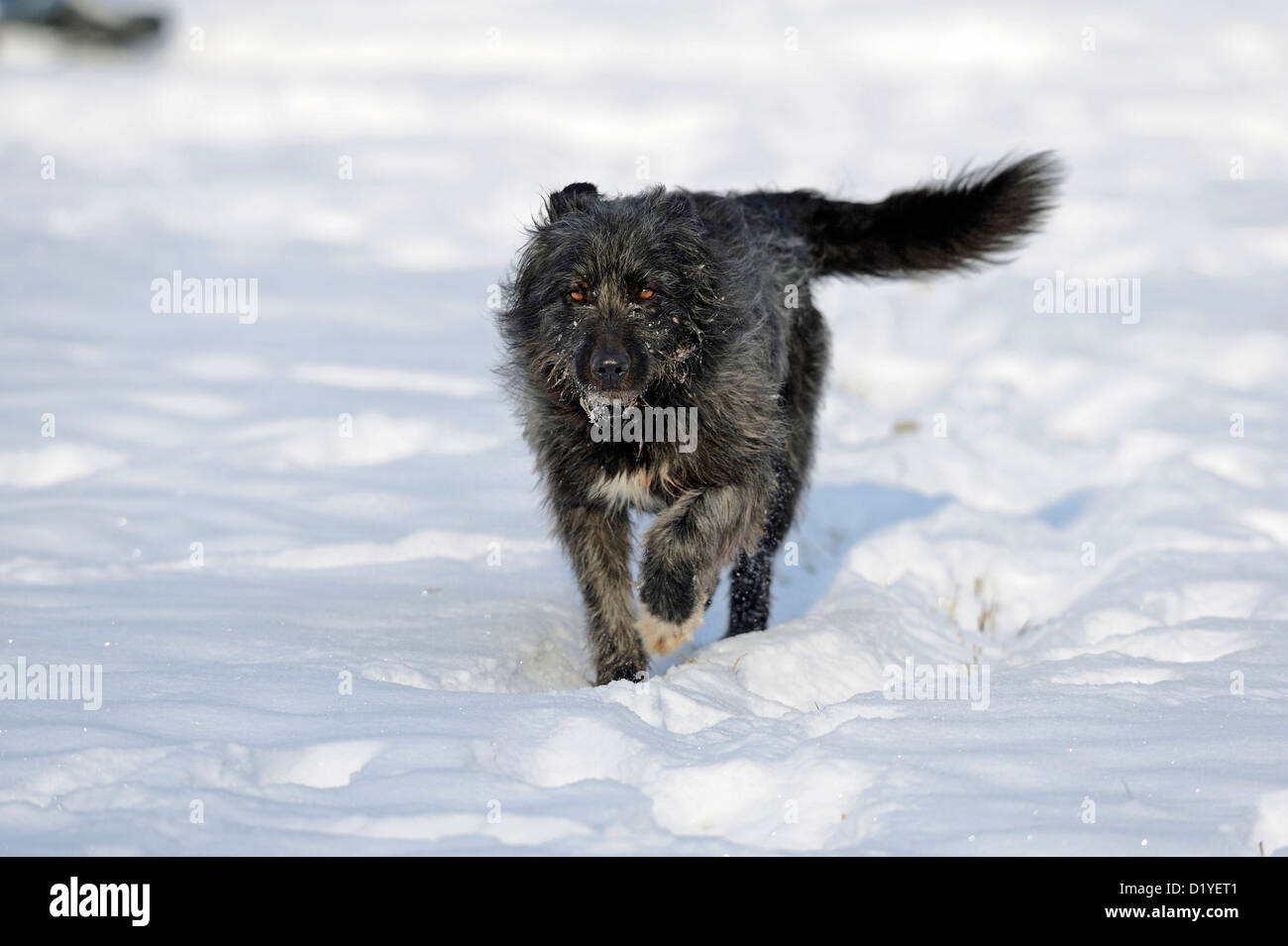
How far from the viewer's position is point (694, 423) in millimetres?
4219

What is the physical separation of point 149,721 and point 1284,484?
5289 millimetres

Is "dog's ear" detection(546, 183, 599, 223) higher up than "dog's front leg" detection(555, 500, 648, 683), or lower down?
higher up

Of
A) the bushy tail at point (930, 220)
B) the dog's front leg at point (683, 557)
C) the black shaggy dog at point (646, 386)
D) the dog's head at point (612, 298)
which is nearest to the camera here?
the dog's head at point (612, 298)

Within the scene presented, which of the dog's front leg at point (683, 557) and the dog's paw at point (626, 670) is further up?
the dog's front leg at point (683, 557)

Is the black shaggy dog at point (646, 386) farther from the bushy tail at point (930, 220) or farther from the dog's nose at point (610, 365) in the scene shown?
the bushy tail at point (930, 220)

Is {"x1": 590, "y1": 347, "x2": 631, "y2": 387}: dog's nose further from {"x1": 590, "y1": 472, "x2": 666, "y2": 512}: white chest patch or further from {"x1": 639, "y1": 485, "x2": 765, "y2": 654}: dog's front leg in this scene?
{"x1": 639, "y1": 485, "x2": 765, "y2": 654}: dog's front leg

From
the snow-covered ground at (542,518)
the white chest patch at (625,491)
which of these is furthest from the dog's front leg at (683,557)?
the snow-covered ground at (542,518)

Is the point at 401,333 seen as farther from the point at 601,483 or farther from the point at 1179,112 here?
the point at 1179,112

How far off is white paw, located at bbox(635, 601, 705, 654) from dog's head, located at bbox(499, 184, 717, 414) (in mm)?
720

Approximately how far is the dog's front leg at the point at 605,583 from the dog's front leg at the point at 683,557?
0.10 m

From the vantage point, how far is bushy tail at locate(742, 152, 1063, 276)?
5.35 metres

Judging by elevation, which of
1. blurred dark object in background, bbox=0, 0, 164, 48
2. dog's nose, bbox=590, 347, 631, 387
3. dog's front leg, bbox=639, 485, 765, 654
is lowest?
dog's front leg, bbox=639, 485, 765, 654

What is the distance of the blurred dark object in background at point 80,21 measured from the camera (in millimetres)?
18109

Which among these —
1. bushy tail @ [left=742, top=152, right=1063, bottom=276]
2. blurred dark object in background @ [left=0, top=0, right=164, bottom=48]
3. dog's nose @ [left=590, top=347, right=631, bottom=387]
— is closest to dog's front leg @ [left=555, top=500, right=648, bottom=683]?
dog's nose @ [left=590, top=347, right=631, bottom=387]
